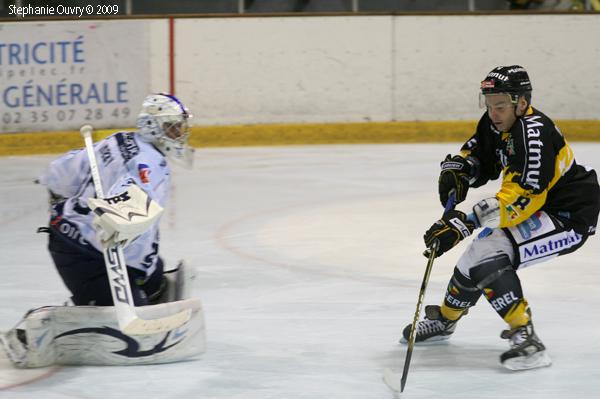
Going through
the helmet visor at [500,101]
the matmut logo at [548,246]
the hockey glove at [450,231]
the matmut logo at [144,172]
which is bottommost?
the matmut logo at [548,246]

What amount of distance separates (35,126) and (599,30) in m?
4.84

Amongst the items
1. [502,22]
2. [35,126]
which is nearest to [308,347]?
[35,126]

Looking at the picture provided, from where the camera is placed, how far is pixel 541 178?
355cm

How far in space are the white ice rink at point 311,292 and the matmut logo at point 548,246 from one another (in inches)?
14.6

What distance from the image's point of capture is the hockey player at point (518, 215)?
357cm

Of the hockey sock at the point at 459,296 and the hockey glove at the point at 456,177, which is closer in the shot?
the hockey sock at the point at 459,296

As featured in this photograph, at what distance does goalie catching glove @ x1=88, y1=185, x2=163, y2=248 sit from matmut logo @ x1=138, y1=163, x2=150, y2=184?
0.09 metres

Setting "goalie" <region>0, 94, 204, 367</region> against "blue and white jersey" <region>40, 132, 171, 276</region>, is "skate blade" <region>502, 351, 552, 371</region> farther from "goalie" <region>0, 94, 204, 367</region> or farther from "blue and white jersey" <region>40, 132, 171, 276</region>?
"blue and white jersey" <region>40, 132, 171, 276</region>

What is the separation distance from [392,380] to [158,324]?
2.50 ft

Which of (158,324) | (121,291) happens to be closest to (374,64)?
(158,324)

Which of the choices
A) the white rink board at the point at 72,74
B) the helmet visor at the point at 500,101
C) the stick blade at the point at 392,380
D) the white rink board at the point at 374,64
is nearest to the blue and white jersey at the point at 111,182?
the stick blade at the point at 392,380

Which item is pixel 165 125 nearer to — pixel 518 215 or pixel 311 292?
pixel 518 215

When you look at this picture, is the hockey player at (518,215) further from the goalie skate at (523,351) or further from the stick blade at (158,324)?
the stick blade at (158,324)

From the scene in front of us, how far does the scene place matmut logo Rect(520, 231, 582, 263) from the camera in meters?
3.70
